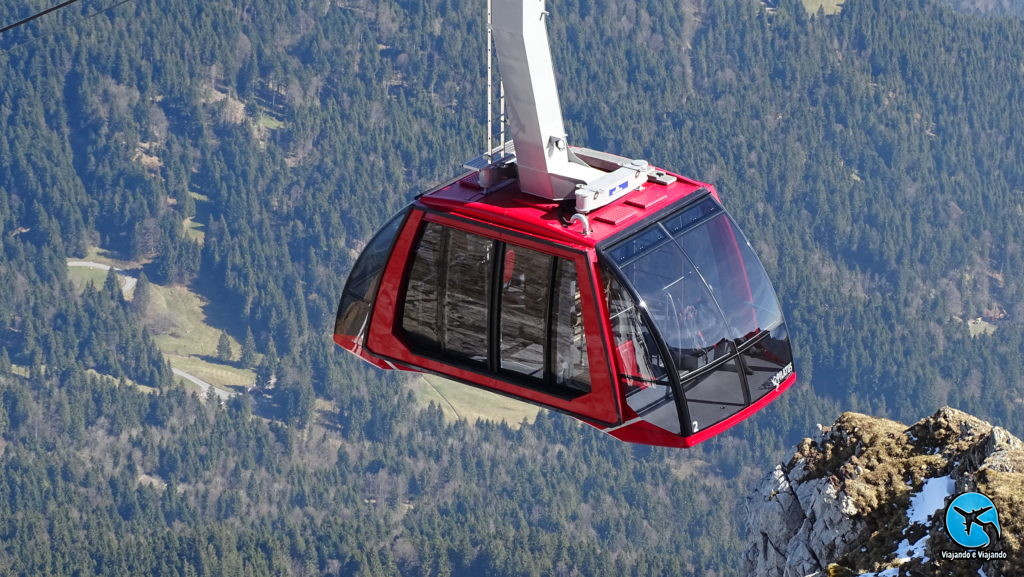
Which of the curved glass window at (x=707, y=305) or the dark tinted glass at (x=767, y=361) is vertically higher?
the curved glass window at (x=707, y=305)

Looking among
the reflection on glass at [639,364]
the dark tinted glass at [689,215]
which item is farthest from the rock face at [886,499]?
the dark tinted glass at [689,215]

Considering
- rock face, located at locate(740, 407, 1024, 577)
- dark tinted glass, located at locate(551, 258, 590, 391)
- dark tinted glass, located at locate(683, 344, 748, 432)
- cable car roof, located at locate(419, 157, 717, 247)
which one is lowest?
rock face, located at locate(740, 407, 1024, 577)

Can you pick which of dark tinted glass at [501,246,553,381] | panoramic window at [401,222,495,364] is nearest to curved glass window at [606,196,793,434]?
dark tinted glass at [501,246,553,381]

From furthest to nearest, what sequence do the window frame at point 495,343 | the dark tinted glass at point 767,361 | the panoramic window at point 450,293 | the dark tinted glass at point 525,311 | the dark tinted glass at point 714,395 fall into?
the dark tinted glass at point 767,361 → the panoramic window at point 450,293 → the dark tinted glass at point 714,395 → the dark tinted glass at point 525,311 → the window frame at point 495,343

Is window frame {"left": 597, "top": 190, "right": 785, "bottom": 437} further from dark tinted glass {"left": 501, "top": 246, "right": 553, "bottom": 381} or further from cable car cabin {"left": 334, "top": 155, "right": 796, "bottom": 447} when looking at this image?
dark tinted glass {"left": 501, "top": 246, "right": 553, "bottom": 381}

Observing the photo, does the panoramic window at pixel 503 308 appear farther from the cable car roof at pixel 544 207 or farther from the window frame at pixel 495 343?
the cable car roof at pixel 544 207

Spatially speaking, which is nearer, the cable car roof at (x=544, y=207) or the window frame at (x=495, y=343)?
the window frame at (x=495, y=343)
